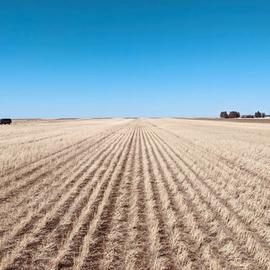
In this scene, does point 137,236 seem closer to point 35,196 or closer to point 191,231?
point 191,231

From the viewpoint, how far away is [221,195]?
10195mm

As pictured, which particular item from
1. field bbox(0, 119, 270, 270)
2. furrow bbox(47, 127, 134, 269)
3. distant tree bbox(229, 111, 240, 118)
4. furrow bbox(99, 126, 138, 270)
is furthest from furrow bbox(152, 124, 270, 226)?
distant tree bbox(229, 111, 240, 118)

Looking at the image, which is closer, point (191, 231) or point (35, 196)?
point (191, 231)

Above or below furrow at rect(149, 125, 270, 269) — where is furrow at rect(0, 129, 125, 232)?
above

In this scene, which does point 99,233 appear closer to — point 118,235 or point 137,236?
point 118,235

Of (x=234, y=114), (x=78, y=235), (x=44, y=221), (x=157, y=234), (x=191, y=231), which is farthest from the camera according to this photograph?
(x=234, y=114)

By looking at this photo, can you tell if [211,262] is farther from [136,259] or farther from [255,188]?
[255,188]

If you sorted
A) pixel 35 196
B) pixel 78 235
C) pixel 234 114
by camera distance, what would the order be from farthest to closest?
pixel 234 114
pixel 35 196
pixel 78 235

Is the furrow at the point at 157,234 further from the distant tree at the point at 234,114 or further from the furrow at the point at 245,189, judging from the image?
the distant tree at the point at 234,114

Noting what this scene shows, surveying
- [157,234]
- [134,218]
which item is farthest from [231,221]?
[134,218]

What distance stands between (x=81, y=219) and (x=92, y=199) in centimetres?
182

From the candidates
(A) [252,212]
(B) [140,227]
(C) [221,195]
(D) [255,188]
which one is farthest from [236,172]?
(B) [140,227]

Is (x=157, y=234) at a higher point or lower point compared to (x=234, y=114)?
lower

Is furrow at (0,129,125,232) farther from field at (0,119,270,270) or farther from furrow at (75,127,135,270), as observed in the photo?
furrow at (75,127,135,270)
